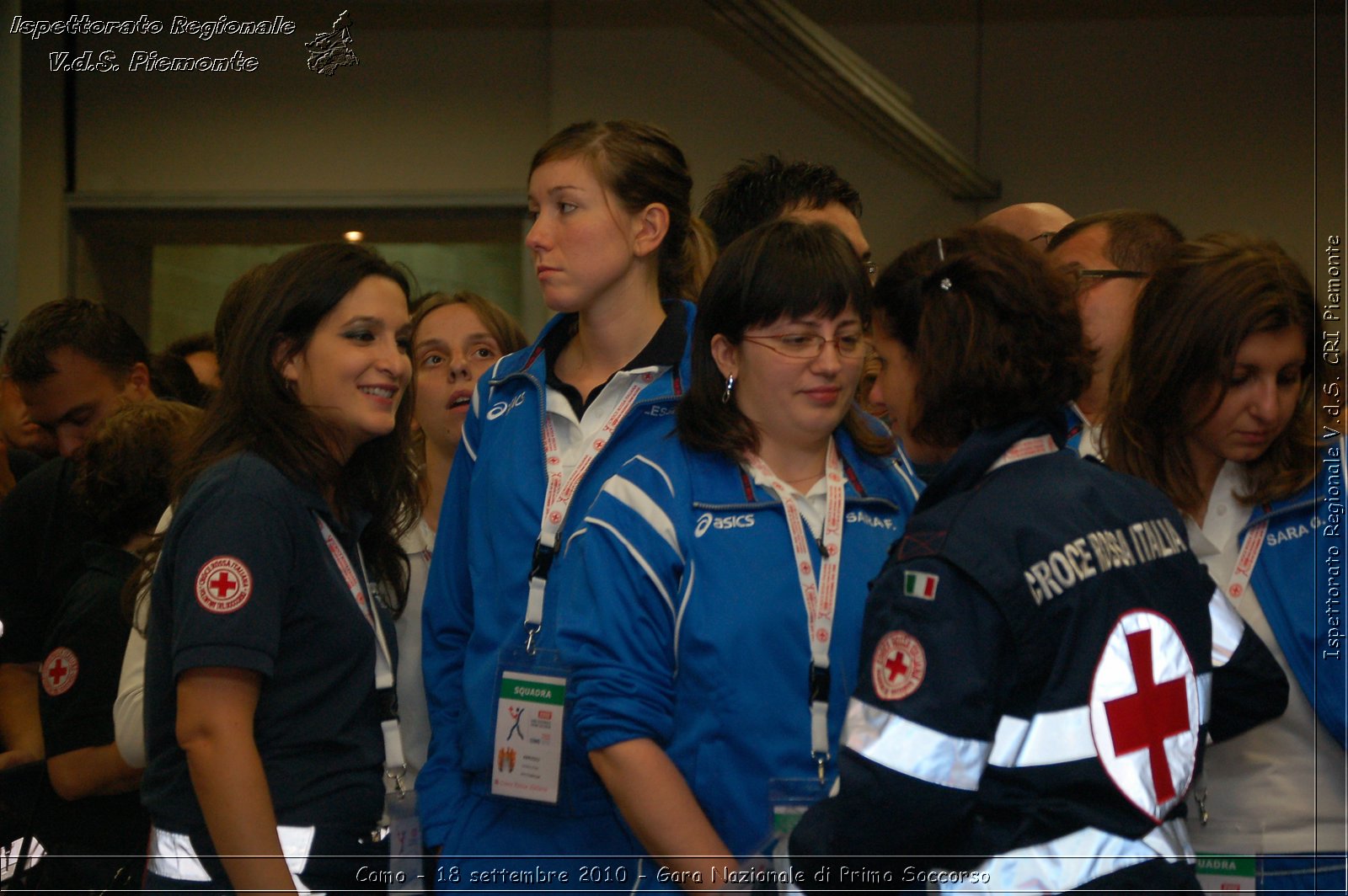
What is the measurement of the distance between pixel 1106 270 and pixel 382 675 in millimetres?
1452

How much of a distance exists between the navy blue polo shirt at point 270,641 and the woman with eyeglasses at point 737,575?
400 mm

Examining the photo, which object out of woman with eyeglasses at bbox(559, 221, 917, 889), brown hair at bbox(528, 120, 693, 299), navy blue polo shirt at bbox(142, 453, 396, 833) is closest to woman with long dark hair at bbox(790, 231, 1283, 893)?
woman with eyeglasses at bbox(559, 221, 917, 889)

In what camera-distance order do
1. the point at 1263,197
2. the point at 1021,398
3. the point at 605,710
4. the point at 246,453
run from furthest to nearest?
the point at 1263,197 < the point at 246,453 < the point at 605,710 < the point at 1021,398

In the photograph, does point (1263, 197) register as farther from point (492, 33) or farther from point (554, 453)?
point (554, 453)

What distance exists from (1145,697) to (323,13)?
5.77 meters

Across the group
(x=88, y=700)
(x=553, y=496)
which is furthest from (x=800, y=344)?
(x=88, y=700)

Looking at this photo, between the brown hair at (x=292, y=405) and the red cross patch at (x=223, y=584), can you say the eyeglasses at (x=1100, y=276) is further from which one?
the red cross patch at (x=223, y=584)

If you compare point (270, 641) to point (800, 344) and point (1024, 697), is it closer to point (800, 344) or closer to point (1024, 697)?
point (800, 344)

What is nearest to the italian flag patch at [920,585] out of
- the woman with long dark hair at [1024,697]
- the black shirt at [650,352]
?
the woman with long dark hair at [1024,697]

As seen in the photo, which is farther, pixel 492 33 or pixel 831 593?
pixel 492 33

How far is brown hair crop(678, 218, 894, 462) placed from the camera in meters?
1.77

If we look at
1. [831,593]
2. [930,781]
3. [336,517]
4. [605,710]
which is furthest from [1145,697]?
[336,517]

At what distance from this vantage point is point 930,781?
1.25 m

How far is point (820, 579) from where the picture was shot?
171cm
